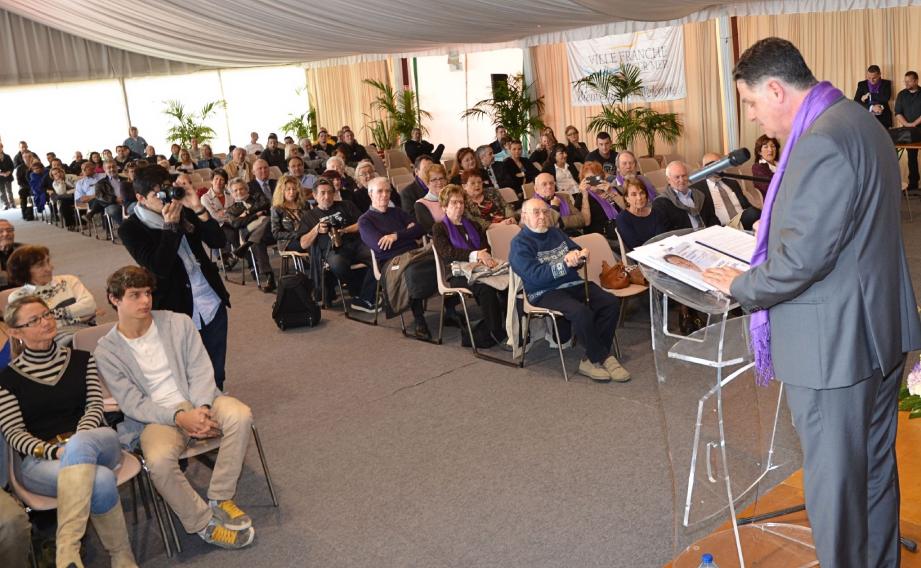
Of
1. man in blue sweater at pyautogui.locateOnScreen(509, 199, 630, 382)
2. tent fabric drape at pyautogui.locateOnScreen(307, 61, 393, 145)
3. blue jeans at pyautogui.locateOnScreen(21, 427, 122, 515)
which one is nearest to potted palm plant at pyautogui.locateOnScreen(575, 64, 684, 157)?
tent fabric drape at pyautogui.locateOnScreen(307, 61, 393, 145)

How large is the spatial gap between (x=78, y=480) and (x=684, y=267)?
2.34 metres

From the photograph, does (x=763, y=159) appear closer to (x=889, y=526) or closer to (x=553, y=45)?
(x=889, y=526)

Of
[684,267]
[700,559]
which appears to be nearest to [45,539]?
[700,559]

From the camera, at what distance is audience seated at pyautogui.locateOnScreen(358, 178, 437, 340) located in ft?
21.2

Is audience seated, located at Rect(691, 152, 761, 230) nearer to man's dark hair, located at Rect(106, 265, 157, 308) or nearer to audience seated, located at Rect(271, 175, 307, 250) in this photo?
audience seated, located at Rect(271, 175, 307, 250)

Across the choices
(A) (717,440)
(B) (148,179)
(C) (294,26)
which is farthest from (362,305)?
(C) (294,26)

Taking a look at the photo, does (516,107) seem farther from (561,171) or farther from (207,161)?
(207,161)

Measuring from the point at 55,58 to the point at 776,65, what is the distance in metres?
21.3

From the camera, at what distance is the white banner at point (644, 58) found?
1303 centimetres

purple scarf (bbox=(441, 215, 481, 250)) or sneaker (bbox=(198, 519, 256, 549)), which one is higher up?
purple scarf (bbox=(441, 215, 481, 250))

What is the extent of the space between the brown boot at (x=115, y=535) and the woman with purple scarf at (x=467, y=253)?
297 cm

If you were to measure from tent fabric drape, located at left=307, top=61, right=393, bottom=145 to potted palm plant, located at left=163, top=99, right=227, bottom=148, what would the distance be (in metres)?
2.64

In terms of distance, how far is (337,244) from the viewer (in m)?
7.26

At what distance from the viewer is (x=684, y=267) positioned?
2.45 metres
